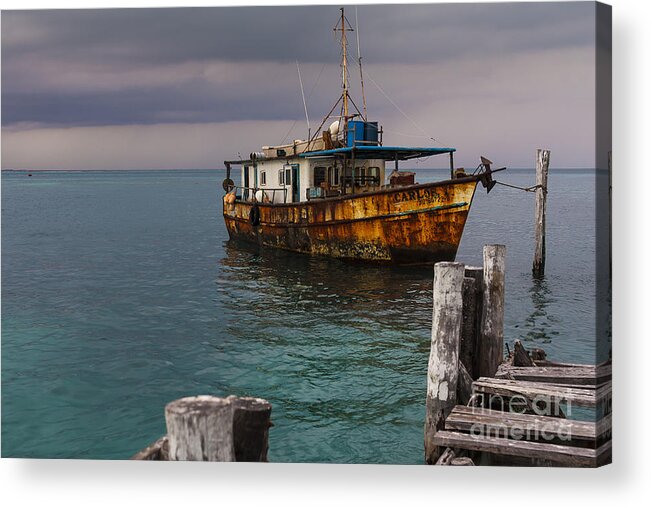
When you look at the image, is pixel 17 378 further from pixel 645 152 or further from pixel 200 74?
pixel 645 152

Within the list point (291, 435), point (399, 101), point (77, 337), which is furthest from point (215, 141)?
point (291, 435)

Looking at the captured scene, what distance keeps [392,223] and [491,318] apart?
958 centimetres

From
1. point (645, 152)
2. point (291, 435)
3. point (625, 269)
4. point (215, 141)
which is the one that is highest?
point (215, 141)

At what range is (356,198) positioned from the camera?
15969 millimetres

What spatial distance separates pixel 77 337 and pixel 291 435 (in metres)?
5.27

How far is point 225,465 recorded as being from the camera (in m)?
3.88

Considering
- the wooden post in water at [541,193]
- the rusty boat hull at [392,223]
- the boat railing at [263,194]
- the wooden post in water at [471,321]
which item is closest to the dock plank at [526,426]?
the wooden post in water at [471,321]

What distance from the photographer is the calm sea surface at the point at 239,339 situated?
690 centimetres

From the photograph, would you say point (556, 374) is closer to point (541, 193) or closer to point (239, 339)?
point (239, 339)

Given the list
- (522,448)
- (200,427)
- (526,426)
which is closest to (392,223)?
(526,426)

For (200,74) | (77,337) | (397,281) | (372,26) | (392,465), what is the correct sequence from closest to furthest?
(392,465) → (372,26) → (200,74) → (77,337) → (397,281)

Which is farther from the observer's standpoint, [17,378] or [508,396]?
[17,378]

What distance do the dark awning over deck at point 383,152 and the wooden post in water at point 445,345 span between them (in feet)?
34.0

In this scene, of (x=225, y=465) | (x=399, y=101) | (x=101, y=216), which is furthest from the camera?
(x=101, y=216)
